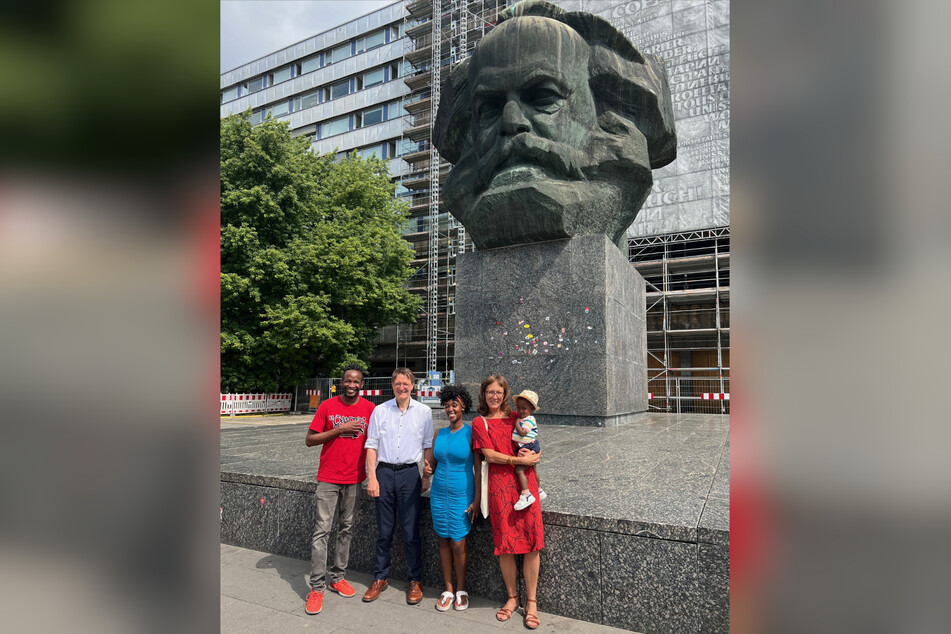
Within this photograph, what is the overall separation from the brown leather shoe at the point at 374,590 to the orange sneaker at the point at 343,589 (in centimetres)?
10

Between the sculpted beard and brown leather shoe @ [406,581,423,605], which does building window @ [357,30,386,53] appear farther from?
brown leather shoe @ [406,581,423,605]

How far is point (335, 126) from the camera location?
3838 centimetres

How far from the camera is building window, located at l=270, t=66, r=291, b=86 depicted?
4082 centimetres

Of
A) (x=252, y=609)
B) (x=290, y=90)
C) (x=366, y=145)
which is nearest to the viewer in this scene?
(x=252, y=609)

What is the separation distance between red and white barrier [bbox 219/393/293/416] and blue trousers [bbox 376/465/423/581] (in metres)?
16.6

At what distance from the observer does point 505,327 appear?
9164mm

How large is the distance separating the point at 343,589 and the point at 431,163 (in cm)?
2843

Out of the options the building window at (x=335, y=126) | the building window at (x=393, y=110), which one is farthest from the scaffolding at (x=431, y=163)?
the building window at (x=335, y=126)

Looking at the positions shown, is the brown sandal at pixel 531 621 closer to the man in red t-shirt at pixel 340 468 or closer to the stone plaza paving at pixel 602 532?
the stone plaza paving at pixel 602 532

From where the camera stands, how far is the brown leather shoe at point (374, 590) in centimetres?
387
